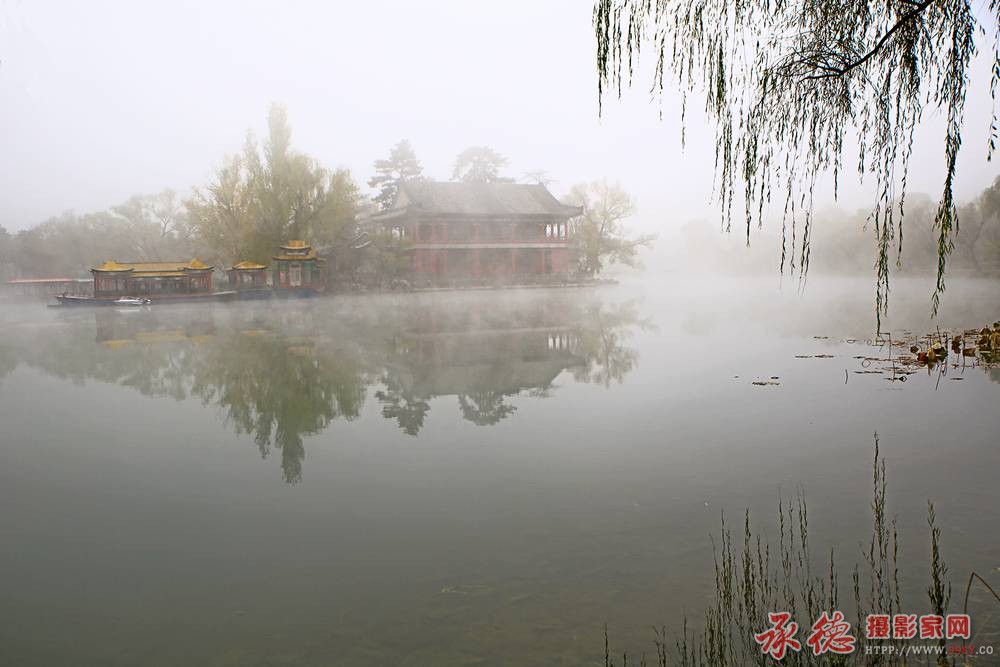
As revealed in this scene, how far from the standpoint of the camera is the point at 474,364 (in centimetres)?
1173

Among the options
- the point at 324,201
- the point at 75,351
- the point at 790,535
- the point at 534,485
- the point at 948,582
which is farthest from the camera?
the point at 324,201

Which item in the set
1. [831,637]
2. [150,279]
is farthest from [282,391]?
[150,279]

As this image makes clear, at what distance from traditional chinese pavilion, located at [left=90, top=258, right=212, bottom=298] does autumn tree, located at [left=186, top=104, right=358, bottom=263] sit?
279cm

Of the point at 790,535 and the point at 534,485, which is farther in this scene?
the point at 534,485

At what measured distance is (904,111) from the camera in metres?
3.03

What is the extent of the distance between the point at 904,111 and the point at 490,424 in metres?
5.24

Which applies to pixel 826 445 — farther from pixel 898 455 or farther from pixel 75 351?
pixel 75 351

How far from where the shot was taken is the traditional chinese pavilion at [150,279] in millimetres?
31688

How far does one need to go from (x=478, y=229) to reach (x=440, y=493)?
34.9 meters

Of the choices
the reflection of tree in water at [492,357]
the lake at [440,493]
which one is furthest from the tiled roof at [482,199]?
the lake at [440,493]

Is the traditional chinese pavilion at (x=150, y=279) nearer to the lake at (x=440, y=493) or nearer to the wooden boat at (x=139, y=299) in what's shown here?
the wooden boat at (x=139, y=299)

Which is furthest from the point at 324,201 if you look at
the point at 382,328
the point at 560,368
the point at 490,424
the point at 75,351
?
the point at 490,424

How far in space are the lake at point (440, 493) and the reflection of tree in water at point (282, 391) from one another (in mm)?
66

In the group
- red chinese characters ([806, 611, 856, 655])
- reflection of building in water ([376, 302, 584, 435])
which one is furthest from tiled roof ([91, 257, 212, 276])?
red chinese characters ([806, 611, 856, 655])
